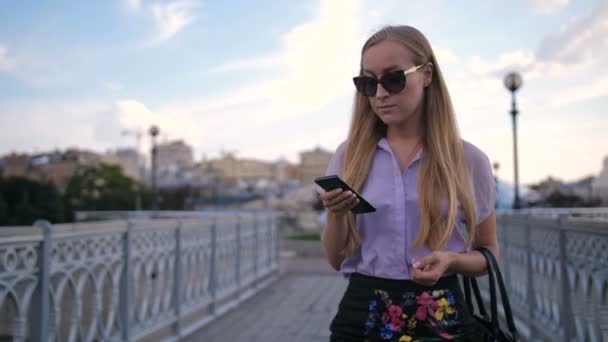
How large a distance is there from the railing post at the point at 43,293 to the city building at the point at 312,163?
145371 mm

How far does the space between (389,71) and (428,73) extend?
0.18m

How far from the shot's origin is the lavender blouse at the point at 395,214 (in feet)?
5.61

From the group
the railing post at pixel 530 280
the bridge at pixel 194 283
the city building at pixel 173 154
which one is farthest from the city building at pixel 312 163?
the railing post at pixel 530 280

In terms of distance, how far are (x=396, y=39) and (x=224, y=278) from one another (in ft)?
22.5

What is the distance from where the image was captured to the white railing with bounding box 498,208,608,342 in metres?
3.64

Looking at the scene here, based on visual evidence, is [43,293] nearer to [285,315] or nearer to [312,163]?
[285,315]

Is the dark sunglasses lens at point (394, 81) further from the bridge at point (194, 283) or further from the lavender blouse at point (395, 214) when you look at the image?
the bridge at point (194, 283)

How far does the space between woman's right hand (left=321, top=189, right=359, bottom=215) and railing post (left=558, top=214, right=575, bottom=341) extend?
3.29 meters

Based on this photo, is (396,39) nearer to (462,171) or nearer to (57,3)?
(462,171)

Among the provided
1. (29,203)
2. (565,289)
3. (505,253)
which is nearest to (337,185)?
(565,289)

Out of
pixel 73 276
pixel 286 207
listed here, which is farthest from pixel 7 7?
pixel 286 207

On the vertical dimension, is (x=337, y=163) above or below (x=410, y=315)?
above

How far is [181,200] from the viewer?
46.0 m

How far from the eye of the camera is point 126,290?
191 inches
